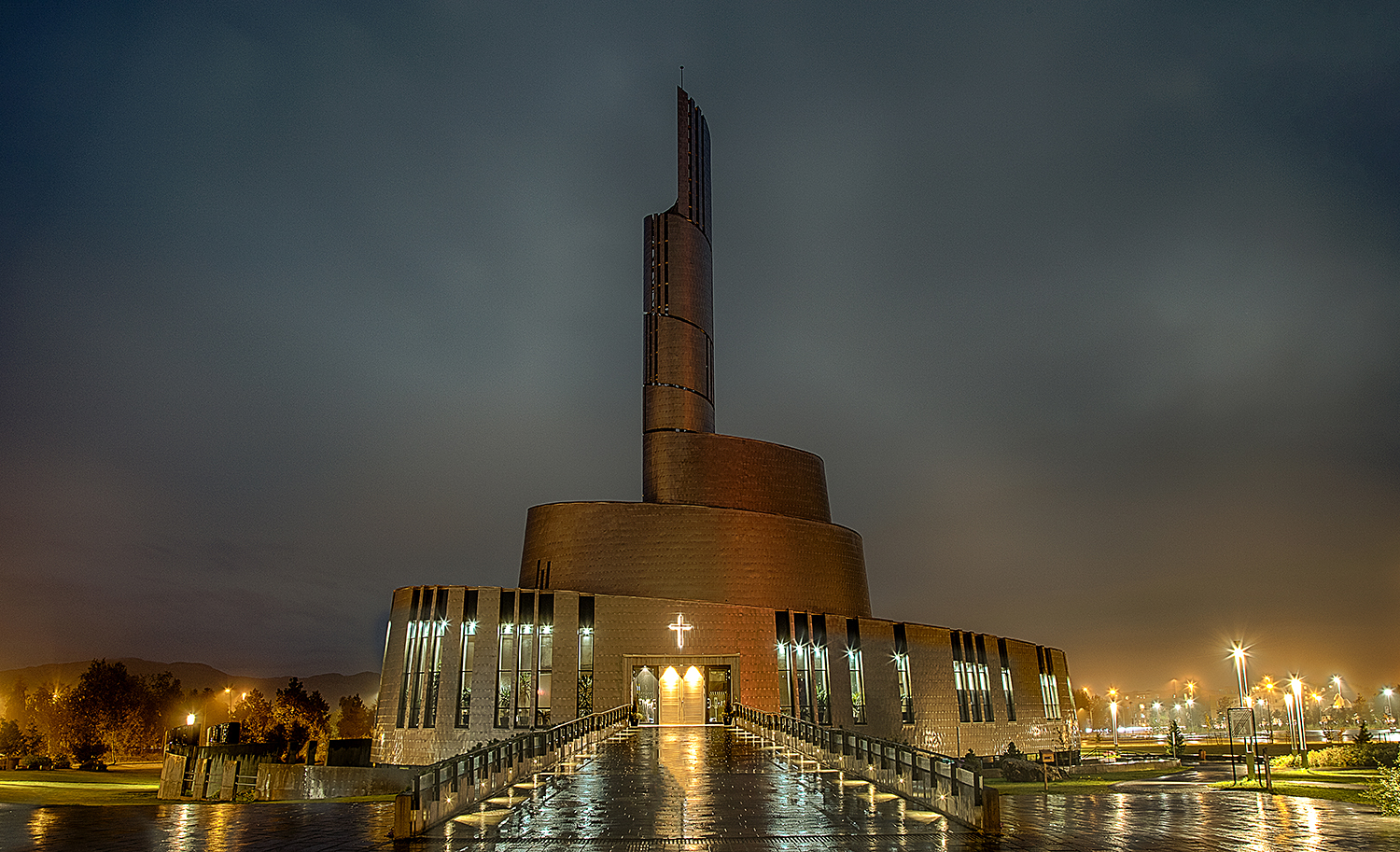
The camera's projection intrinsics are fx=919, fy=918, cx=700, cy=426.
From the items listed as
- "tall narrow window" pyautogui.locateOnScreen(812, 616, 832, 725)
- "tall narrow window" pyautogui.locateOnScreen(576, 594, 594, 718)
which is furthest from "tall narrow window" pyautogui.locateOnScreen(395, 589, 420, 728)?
"tall narrow window" pyautogui.locateOnScreen(812, 616, 832, 725)

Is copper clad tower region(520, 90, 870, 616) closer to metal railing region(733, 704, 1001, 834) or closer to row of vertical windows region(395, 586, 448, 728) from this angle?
row of vertical windows region(395, 586, 448, 728)

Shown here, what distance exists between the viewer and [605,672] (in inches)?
1860

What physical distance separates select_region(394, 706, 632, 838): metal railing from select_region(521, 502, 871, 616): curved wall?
27.7m

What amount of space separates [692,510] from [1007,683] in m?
24.6

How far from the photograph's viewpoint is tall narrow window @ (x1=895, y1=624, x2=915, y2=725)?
172ft

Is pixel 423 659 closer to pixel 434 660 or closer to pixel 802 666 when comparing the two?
pixel 434 660

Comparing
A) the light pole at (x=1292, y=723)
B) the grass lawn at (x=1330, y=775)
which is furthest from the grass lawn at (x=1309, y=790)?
the light pole at (x=1292, y=723)

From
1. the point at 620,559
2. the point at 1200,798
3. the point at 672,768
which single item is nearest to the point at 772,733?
the point at 672,768

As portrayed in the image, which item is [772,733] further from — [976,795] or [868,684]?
[868,684]

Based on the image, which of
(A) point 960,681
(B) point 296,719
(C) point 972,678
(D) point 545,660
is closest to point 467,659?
(D) point 545,660

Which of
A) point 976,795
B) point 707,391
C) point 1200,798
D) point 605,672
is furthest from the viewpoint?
point 707,391

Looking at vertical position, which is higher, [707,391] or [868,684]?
[707,391]

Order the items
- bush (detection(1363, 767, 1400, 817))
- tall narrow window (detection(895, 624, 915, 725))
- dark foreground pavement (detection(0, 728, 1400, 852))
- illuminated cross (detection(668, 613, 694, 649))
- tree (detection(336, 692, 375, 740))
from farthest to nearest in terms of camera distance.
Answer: tree (detection(336, 692, 375, 740)) < tall narrow window (detection(895, 624, 915, 725)) < illuminated cross (detection(668, 613, 694, 649)) < bush (detection(1363, 767, 1400, 817)) < dark foreground pavement (detection(0, 728, 1400, 852))

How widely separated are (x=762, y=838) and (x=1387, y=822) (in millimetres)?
9863
